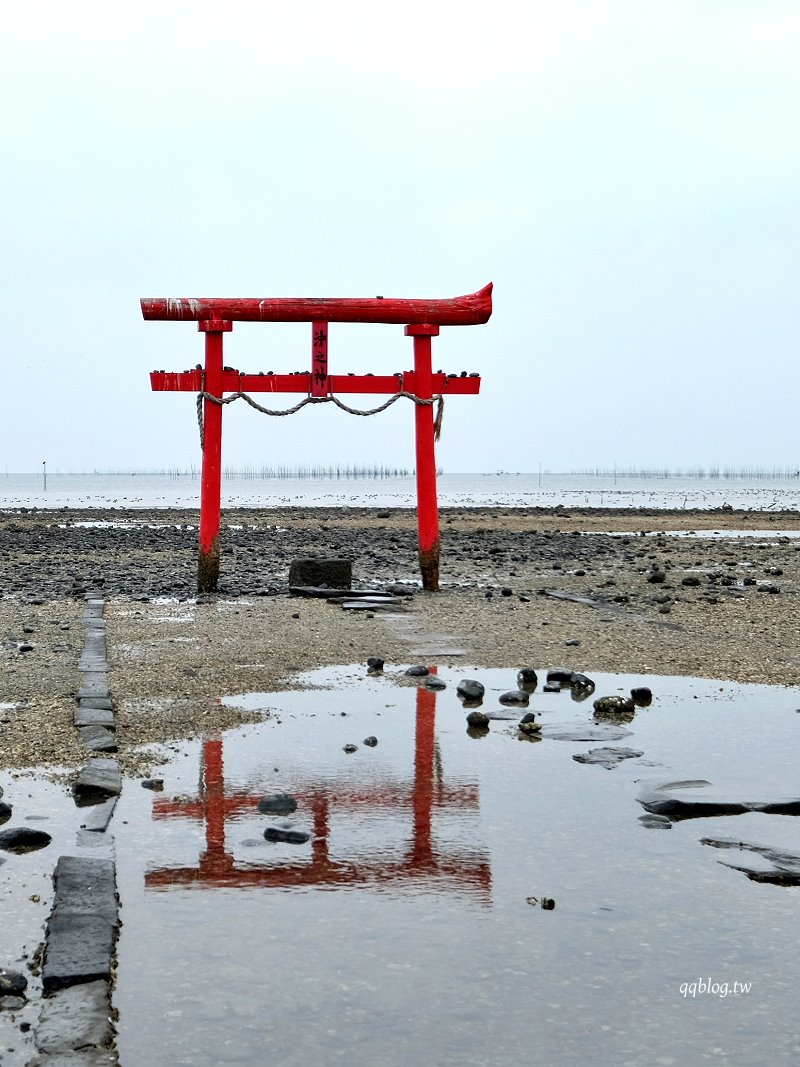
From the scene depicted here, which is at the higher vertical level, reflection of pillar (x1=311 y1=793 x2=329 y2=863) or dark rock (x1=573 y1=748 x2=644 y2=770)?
reflection of pillar (x1=311 y1=793 x2=329 y2=863)

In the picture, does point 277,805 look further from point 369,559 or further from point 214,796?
point 369,559

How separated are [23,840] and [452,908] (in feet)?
6.80

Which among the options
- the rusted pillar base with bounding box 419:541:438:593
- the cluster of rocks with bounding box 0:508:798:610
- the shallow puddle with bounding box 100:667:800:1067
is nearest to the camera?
the shallow puddle with bounding box 100:667:800:1067

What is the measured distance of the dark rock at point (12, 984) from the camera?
360 centimetres

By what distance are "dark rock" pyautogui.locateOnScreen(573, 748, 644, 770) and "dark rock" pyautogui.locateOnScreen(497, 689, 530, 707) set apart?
149cm

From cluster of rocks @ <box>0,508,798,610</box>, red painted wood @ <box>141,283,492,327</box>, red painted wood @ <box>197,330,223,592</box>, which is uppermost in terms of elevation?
red painted wood @ <box>141,283,492,327</box>

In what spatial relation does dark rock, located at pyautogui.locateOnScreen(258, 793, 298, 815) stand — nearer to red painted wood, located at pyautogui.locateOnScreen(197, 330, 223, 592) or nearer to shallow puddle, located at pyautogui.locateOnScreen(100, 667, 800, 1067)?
shallow puddle, located at pyautogui.locateOnScreen(100, 667, 800, 1067)

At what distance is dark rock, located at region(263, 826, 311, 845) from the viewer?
17.1ft

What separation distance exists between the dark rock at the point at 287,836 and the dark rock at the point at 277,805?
0.39m

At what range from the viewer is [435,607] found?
48.9 feet

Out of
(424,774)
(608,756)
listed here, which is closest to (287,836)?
(424,774)

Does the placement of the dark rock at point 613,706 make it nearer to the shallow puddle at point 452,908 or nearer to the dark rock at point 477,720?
the shallow puddle at point 452,908

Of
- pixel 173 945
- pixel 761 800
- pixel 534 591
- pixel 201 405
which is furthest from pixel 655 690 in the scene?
pixel 201 405

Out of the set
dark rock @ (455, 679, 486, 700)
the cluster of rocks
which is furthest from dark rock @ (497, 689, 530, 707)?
the cluster of rocks
